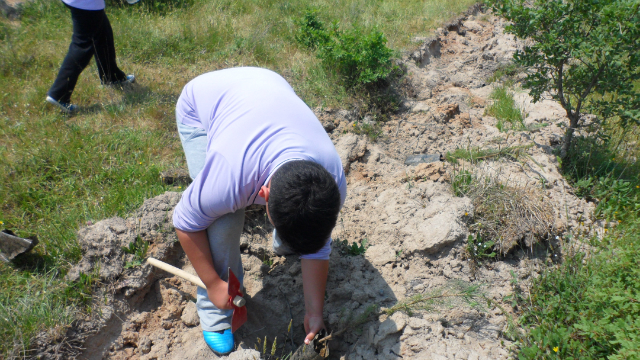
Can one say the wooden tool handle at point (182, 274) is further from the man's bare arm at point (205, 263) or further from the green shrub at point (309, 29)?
the green shrub at point (309, 29)

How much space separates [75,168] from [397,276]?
8.18ft

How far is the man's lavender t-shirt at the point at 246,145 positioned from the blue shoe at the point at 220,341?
2.29 ft

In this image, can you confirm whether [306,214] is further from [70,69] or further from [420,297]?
[70,69]

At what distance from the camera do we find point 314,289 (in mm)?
2008

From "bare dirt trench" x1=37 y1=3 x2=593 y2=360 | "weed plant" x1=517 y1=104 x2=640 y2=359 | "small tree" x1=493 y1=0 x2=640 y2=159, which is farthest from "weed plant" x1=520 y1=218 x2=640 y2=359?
"small tree" x1=493 y1=0 x2=640 y2=159

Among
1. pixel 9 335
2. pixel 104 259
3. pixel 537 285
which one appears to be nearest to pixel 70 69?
pixel 104 259

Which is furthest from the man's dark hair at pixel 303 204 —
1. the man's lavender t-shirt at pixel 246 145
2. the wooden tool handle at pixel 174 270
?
the wooden tool handle at pixel 174 270

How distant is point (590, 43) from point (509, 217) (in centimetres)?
142

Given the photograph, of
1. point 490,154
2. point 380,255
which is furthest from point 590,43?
point 380,255

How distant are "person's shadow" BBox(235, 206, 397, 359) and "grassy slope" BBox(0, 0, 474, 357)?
0.92 metres

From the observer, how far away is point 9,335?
1981 mm

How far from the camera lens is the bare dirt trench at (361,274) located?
219 centimetres

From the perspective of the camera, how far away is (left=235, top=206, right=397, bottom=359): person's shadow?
91.2 inches

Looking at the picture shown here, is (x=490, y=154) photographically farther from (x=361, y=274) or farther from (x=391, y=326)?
(x=391, y=326)
